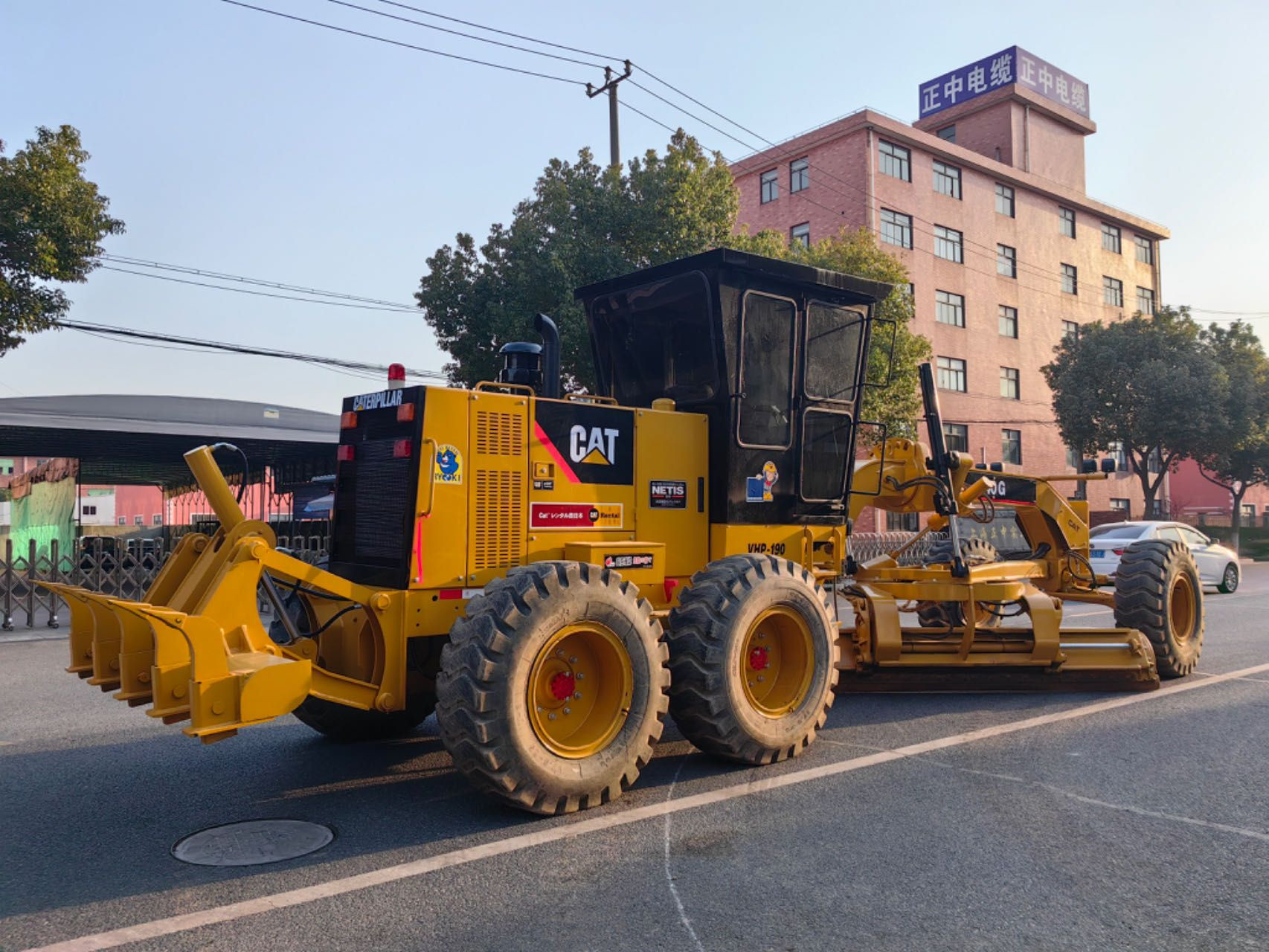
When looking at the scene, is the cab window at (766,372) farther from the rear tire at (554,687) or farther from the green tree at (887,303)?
the green tree at (887,303)

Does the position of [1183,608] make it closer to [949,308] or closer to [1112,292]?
[949,308]

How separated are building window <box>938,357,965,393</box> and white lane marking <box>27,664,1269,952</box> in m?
32.4

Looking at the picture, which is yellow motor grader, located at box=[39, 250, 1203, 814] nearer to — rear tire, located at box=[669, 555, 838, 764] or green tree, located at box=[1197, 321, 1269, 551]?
rear tire, located at box=[669, 555, 838, 764]

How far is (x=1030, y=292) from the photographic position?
140 feet

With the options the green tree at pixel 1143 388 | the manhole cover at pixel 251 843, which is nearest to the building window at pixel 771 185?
the green tree at pixel 1143 388

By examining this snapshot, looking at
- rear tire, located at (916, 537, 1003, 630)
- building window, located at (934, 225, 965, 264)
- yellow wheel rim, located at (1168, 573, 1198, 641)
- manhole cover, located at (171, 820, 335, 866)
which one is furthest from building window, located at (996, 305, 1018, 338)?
manhole cover, located at (171, 820, 335, 866)

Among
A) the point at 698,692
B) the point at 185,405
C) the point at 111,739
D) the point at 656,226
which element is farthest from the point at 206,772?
the point at 185,405

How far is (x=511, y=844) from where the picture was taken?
4.63m

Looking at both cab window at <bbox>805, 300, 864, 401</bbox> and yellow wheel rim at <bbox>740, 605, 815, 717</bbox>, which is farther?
cab window at <bbox>805, 300, 864, 401</bbox>

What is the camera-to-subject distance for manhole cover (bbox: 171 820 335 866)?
14.8ft

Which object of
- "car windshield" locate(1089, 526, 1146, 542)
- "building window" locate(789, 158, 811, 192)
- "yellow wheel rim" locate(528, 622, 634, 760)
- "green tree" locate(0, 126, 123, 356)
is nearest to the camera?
"yellow wheel rim" locate(528, 622, 634, 760)

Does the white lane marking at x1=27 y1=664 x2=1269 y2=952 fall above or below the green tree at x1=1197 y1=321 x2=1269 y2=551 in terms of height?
below

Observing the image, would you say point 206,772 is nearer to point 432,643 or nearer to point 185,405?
point 432,643

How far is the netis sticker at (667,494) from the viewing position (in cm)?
647
